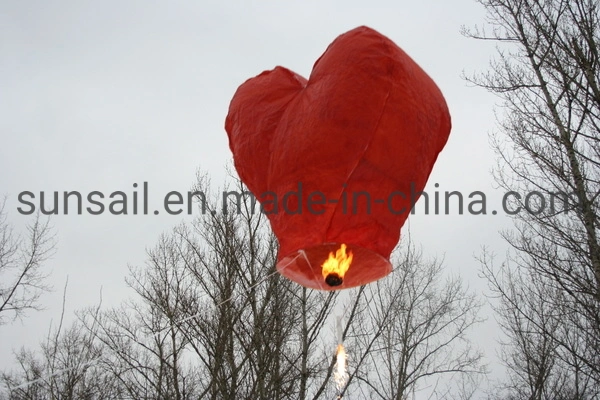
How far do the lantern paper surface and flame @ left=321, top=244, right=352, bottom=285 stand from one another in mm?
79

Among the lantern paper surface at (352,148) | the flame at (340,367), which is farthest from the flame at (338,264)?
the flame at (340,367)

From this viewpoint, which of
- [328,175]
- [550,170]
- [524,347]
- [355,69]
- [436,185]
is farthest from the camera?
[524,347]

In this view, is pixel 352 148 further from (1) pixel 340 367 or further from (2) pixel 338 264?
(1) pixel 340 367

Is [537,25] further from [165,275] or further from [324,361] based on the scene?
[165,275]

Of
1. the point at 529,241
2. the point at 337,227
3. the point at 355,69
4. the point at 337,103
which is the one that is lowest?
the point at 337,227

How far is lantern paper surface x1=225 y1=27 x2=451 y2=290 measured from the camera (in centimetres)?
256

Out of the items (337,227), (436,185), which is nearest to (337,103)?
(337,227)

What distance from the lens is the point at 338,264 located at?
110 inches

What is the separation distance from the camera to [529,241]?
7.99 meters

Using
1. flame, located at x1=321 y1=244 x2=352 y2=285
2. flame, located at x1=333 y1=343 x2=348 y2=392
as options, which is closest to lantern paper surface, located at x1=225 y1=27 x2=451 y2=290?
flame, located at x1=321 y1=244 x2=352 y2=285

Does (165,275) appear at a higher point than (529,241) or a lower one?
higher

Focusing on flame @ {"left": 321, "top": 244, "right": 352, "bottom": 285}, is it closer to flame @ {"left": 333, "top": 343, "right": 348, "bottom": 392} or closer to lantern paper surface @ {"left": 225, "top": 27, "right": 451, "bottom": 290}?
lantern paper surface @ {"left": 225, "top": 27, "right": 451, "bottom": 290}

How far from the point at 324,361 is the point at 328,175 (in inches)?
213

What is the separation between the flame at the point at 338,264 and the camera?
9.18 feet
